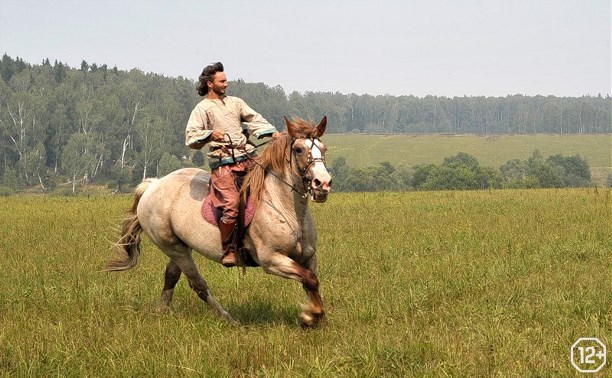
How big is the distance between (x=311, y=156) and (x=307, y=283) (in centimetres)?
133

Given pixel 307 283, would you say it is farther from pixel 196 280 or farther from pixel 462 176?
pixel 462 176

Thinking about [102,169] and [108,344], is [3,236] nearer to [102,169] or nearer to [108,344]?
[108,344]

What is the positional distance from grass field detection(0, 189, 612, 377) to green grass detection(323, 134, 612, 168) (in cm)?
12523

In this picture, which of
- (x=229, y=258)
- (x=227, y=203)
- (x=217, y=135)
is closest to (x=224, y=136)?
(x=217, y=135)

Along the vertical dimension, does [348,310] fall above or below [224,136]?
below

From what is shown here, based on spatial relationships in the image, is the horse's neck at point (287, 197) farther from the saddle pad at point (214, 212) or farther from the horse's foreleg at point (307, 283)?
the horse's foreleg at point (307, 283)

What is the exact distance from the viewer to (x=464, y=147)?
167m

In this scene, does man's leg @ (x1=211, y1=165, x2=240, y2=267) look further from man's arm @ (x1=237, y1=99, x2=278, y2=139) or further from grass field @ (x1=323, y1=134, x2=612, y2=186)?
grass field @ (x1=323, y1=134, x2=612, y2=186)

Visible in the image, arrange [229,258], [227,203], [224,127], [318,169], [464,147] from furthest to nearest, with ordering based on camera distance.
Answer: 1. [464,147]
2. [224,127]
3. [229,258]
4. [227,203]
5. [318,169]

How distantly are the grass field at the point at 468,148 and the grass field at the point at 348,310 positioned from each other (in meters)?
124

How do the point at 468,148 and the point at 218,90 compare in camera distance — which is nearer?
the point at 218,90

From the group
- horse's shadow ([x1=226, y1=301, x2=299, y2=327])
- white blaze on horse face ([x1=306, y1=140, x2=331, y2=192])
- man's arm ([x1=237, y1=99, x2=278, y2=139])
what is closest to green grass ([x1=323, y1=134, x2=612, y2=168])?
horse's shadow ([x1=226, y1=301, x2=299, y2=327])

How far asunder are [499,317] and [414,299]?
127cm

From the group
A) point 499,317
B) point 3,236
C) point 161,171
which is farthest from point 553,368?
point 161,171
